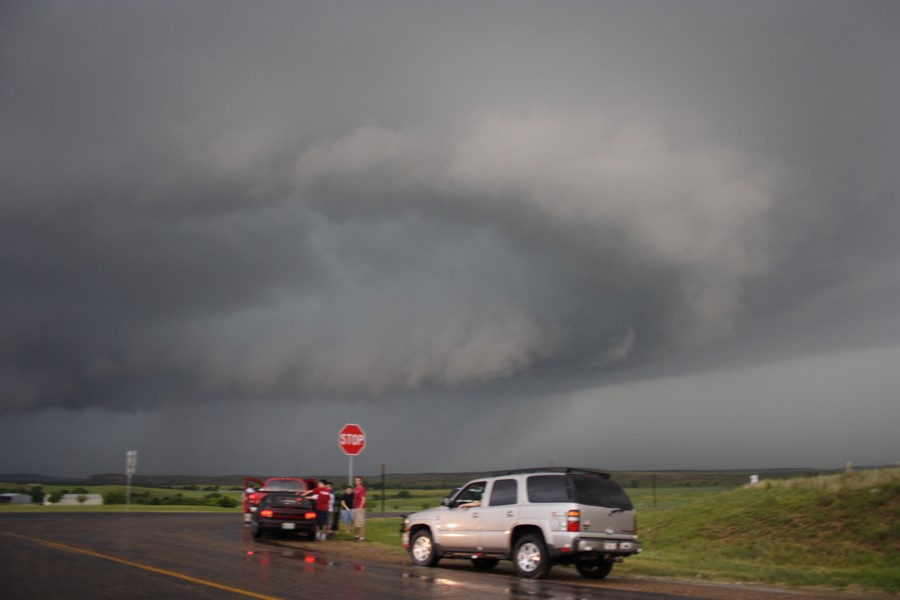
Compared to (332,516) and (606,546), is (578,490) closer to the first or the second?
(606,546)

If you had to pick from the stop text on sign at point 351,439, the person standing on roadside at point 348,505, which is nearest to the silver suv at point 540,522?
the stop text on sign at point 351,439

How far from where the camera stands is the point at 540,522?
16.2m

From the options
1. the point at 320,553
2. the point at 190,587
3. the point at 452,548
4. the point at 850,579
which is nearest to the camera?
the point at 190,587

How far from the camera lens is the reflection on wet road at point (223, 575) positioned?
493 inches

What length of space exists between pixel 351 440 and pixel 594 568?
1239 centimetres

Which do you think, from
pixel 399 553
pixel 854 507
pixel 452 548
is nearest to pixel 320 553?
pixel 399 553

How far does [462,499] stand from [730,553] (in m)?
9.42

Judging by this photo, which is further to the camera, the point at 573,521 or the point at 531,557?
the point at 531,557

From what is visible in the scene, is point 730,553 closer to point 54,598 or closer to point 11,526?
point 54,598

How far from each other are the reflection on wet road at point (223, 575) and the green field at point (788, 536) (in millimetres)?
4595

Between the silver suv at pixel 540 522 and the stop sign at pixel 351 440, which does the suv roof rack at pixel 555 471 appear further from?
the stop sign at pixel 351 440

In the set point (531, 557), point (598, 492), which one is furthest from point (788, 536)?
point (531, 557)

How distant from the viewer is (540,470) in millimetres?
17141

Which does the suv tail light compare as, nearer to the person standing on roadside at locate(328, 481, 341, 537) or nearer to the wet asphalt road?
the wet asphalt road
